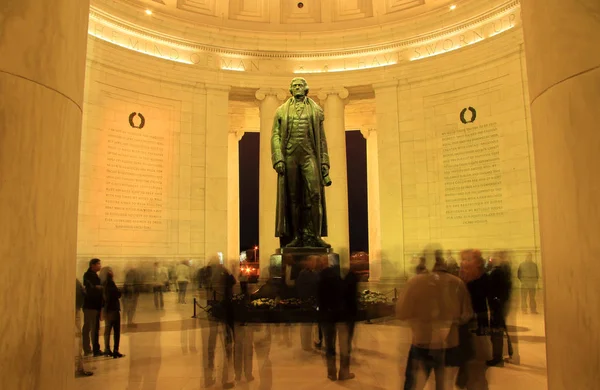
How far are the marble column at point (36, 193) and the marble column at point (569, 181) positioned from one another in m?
2.11

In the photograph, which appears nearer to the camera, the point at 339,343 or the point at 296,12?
the point at 339,343

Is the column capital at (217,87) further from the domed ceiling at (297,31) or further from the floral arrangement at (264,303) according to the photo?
the floral arrangement at (264,303)

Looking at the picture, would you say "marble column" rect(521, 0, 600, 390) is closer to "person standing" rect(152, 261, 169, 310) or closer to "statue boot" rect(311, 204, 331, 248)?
"statue boot" rect(311, 204, 331, 248)

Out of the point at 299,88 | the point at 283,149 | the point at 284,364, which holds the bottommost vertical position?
the point at 284,364

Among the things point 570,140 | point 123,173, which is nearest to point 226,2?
point 123,173

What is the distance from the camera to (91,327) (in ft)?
24.2

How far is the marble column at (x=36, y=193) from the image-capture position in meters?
1.85

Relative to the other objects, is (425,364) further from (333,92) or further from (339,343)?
(333,92)

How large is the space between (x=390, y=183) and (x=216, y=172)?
6.72 meters

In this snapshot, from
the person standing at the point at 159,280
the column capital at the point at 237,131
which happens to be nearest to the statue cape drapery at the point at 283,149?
the person standing at the point at 159,280

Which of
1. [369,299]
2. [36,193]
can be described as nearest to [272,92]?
[369,299]

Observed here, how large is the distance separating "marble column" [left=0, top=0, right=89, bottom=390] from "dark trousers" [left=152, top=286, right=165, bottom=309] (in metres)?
13.2

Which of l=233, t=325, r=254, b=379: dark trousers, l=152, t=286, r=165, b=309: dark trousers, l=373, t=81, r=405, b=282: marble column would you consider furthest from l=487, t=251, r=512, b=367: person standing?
l=373, t=81, r=405, b=282: marble column

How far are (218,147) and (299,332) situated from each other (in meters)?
11.7
